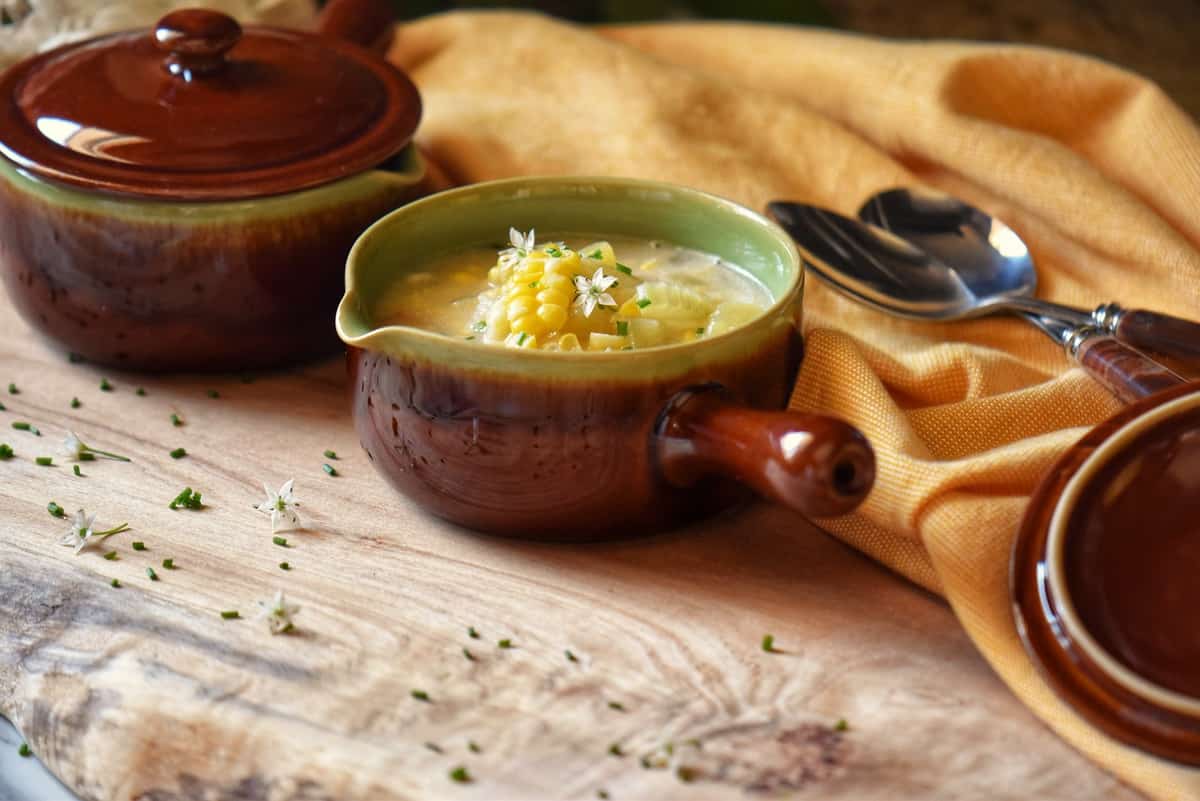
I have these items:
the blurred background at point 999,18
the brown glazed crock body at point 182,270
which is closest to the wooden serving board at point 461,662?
the brown glazed crock body at point 182,270

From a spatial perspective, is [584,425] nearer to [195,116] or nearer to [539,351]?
[539,351]

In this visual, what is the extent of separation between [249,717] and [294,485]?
→ 36 cm

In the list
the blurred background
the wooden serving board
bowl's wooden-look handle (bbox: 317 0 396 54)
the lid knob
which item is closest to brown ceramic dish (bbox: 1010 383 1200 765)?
the wooden serving board

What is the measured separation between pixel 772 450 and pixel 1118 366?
448mm

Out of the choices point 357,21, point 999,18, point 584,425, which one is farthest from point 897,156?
point 999,18

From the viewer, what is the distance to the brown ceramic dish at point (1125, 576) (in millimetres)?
1057

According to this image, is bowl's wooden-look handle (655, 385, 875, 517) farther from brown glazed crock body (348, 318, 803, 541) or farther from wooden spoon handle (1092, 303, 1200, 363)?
wooden spoon handle (1092, 303, 1200, 363)

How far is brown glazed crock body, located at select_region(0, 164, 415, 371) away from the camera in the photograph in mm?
1513

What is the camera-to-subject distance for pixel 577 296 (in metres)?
1.33

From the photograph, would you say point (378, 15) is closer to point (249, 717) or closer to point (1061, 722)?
point (249, 717)

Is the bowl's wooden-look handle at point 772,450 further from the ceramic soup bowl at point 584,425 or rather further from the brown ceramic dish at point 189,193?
the brown ceramic dish at point 189,193

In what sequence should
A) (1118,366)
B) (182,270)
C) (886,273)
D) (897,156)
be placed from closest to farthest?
(1118,366), (182,270), (886,273), (897,156)

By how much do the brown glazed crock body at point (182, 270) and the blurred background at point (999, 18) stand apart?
1.20 m

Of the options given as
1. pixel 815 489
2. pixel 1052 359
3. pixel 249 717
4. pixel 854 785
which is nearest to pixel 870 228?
pixel 1052 359
